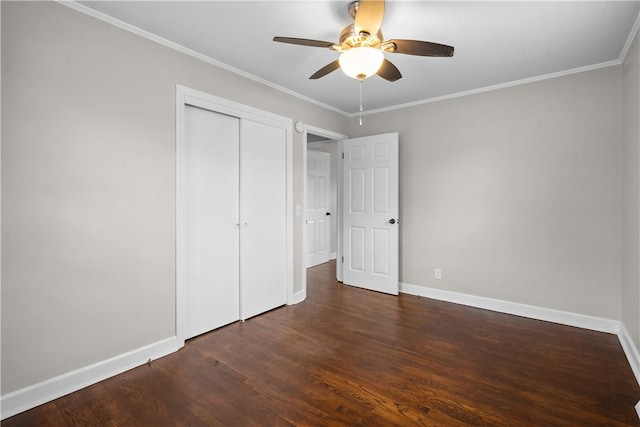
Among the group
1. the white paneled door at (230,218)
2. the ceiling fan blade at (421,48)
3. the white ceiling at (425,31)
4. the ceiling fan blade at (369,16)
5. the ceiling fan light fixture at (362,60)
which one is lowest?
the white paneled door at (230,218)

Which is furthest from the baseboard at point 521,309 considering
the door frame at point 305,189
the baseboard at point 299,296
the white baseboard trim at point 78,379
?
the white baseboard trim at point 78,379

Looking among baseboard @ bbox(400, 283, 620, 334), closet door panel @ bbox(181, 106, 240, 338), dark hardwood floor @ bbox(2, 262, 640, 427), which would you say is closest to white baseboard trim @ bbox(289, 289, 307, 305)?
→ dark hardwood floor @ bbox(2, 262, 640, 427)

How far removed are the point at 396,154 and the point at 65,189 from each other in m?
3.35

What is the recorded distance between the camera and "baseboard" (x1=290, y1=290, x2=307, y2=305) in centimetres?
368

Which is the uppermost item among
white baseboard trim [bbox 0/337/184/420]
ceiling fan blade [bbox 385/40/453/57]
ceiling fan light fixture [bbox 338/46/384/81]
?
ceiling fan blade [bbox 385/40/453/57]

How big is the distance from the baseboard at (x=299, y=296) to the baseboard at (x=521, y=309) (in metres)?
1.32

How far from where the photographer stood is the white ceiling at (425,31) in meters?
2.03

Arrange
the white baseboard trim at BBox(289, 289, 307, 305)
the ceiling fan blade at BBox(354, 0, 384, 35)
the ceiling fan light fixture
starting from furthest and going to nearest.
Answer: the white baseboard trim at BBox(289, 289, 307, 305) → the ceiling fan light fixture → the ceiling fan blade at BBox(354, 0, 384, 35)

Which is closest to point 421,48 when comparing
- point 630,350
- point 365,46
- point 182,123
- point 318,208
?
point 365,46

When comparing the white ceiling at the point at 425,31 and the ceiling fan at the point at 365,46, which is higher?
the white ceiling at the point at 425,31

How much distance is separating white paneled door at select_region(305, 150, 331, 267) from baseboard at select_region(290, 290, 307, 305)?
1883mm

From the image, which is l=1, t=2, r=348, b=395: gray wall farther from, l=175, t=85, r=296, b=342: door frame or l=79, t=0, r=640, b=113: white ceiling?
l=79, t=0, r=640, b=113: white ceiling

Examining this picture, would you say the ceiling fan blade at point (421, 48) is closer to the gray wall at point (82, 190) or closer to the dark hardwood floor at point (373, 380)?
the gray wall at point (82, 190)

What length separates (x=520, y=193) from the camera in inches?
130
